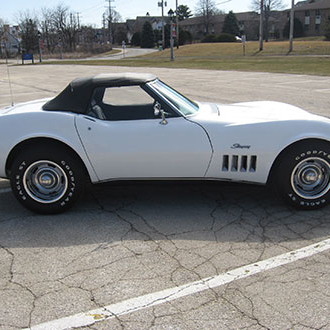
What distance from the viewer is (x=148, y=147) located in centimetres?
397

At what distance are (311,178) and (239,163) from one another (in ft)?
2.47

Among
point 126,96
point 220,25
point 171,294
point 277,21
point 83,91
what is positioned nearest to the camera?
point 171,294

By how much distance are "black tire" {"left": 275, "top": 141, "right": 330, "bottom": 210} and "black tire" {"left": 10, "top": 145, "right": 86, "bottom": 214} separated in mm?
1998

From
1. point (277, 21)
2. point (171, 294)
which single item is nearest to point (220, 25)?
point (277, 21)

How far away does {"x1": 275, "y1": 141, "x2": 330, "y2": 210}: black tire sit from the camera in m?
3.94

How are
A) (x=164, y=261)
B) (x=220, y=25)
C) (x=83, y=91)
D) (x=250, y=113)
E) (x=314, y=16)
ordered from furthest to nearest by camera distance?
(x=220, y=25), (x=314, y=16), (x=250, y=113), (x=83, y=91), (x=164, y=261)

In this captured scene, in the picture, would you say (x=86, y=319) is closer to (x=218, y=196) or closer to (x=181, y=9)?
(x=218, y=196)

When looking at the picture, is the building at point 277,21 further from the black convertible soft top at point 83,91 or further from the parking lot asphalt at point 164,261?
the parking lot asphalt at point 164,261

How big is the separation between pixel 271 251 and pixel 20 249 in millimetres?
2119

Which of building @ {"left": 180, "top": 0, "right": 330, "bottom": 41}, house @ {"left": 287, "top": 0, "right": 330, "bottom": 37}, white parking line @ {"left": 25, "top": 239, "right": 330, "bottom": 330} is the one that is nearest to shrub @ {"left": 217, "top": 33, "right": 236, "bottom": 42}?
building @ {"left": 180, "top": 0, "right": 330, "bottom": 41}

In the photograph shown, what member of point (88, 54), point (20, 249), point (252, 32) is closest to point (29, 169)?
point (20, 249)

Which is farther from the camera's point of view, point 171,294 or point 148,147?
point 148,147

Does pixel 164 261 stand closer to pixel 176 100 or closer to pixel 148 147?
pixel 148 147

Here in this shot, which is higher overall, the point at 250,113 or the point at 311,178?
the point at 250,113
